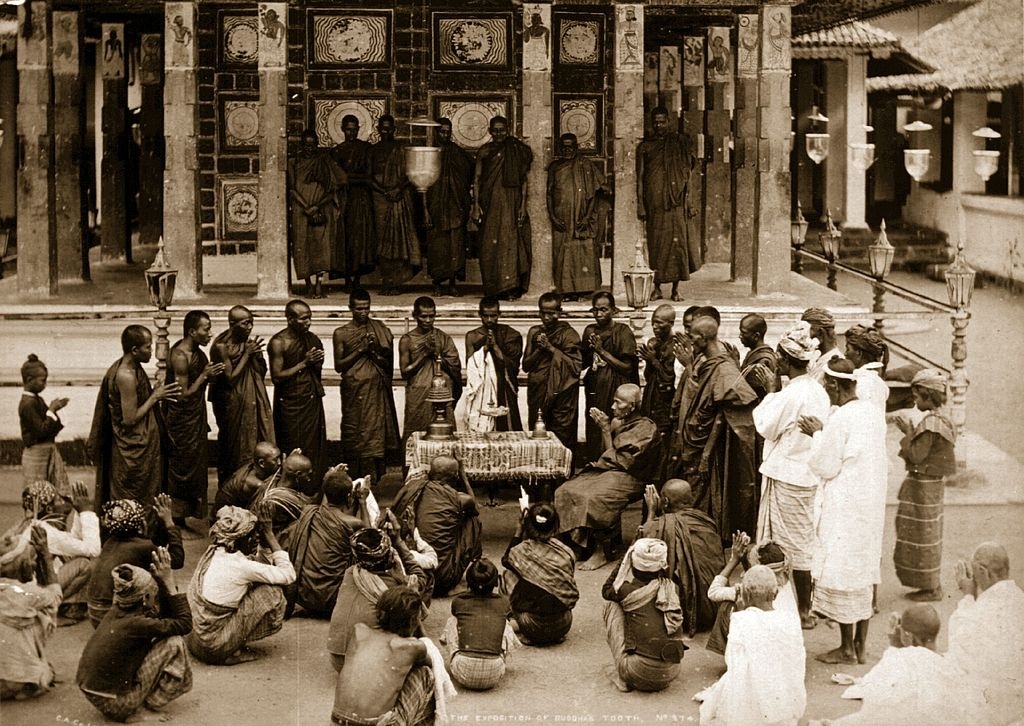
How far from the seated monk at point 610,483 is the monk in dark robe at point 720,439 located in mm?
342

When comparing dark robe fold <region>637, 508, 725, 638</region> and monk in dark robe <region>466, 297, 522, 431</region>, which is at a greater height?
monk in dark robe <region>466, 297, 522, 431</region>

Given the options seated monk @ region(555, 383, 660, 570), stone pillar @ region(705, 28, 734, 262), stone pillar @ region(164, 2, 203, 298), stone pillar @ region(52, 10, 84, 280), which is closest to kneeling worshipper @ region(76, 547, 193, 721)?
seated monk @ region(555, 383, 660, 570)

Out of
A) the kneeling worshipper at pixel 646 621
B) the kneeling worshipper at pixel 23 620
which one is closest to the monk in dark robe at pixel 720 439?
the kneeling worshipper at pixel 646 621

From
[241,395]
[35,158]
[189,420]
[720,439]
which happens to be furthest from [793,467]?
[35,158]

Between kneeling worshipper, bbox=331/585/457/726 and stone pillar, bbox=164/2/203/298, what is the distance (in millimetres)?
8646

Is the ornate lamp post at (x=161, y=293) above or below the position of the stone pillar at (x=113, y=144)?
below

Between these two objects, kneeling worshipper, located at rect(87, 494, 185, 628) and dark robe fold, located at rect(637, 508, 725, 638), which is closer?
kneeling worshipper, located at rect(87, 494, 185, 628)

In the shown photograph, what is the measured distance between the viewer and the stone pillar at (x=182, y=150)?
1580 centimetres

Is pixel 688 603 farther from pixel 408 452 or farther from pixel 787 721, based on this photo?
pixel 408 452

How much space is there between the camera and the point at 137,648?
8.45 m

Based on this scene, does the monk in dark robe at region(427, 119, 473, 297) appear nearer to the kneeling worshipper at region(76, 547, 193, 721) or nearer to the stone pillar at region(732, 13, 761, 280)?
the stone pillar at region(732, 13, 761, 280)

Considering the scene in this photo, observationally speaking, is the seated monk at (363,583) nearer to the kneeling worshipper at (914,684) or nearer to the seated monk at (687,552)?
the seated monk at (687,552)

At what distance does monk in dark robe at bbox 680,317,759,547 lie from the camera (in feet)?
34.4

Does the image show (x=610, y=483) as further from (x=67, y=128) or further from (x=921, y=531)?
(x=67, y=128)
